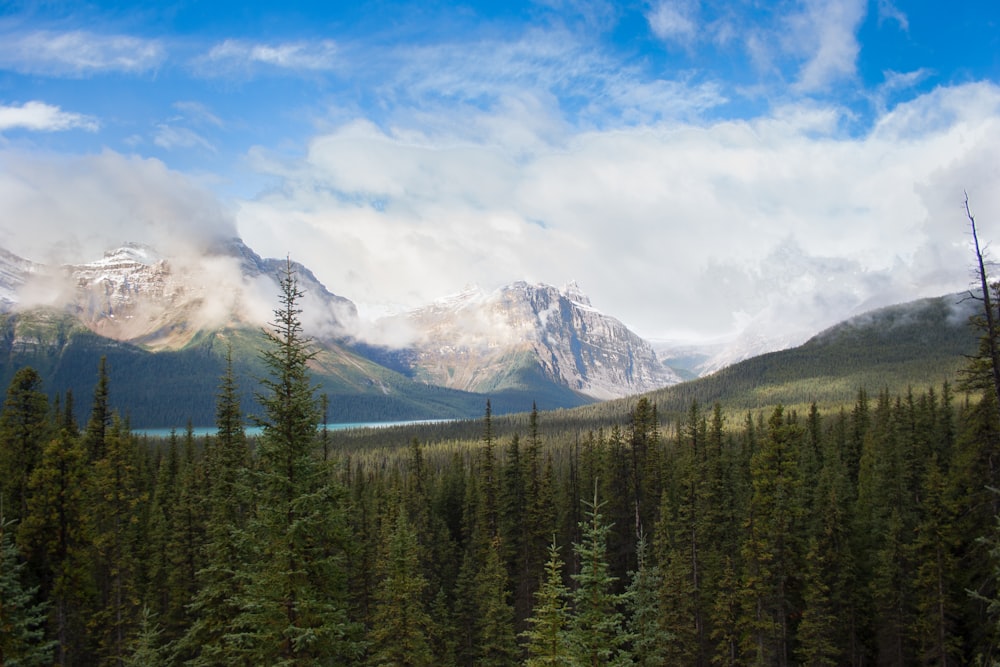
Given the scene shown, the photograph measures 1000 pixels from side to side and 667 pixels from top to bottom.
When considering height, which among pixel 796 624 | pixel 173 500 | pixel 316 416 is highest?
pixel 316 416

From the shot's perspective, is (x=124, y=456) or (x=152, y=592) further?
(x=124, y=456)

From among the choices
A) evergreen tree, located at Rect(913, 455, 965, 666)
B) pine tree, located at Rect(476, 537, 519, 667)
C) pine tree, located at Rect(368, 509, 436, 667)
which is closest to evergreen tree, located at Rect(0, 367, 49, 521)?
pine tree, located at Rect(368, 509, 436, 667)

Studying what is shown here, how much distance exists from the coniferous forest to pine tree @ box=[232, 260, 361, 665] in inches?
3.0

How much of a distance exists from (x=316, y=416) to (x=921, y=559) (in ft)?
134

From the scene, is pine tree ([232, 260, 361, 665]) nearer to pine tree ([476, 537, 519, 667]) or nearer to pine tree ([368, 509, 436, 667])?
pine tree ([368, 509, 436, 667])

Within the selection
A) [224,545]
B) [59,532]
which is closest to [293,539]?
[224,545]

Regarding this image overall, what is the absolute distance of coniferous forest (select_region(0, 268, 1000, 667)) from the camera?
63.1 ft

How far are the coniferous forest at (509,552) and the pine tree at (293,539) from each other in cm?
8

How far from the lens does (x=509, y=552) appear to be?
2352 inches

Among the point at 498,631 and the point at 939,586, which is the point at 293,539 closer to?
the point at 498,631

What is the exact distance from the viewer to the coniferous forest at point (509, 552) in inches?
757

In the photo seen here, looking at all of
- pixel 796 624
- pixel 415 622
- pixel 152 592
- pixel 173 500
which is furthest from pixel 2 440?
pixel 796 624

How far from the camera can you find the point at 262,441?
18.9 meters

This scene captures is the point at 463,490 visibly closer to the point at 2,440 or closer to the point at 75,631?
the point at 75,631
